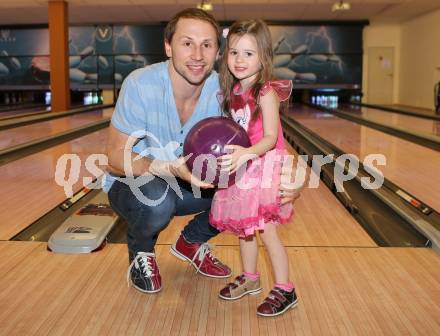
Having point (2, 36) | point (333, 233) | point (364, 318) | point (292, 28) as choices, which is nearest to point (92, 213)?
point (333, 233)

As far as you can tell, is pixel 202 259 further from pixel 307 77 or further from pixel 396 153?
pixel 307 77

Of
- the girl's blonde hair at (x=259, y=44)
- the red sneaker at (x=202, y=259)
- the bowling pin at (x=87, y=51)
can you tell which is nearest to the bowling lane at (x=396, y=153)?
the red sneaker at (x=202, y=259)

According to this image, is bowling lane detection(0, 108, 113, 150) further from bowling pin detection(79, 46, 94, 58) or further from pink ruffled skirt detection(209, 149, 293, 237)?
bowling pin detection(79, 46, 94, 58)

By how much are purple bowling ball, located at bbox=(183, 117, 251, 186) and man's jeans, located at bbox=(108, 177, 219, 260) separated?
0.73 feet

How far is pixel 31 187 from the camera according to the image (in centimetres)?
321

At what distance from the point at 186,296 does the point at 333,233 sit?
0.92 m

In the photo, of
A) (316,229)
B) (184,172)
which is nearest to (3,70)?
(316,229)

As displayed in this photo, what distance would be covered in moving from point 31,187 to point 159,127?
5.71 ft

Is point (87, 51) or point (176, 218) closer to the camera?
point (176, 218)

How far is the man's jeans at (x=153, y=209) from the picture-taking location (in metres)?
1.71

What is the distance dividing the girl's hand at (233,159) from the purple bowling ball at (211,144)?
0.01 metres

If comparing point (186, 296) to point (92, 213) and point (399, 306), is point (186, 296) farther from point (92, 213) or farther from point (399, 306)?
point (92, 213)

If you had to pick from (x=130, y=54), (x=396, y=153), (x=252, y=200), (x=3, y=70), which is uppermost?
(x=130, y=54)

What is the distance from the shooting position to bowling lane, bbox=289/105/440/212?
316cm
